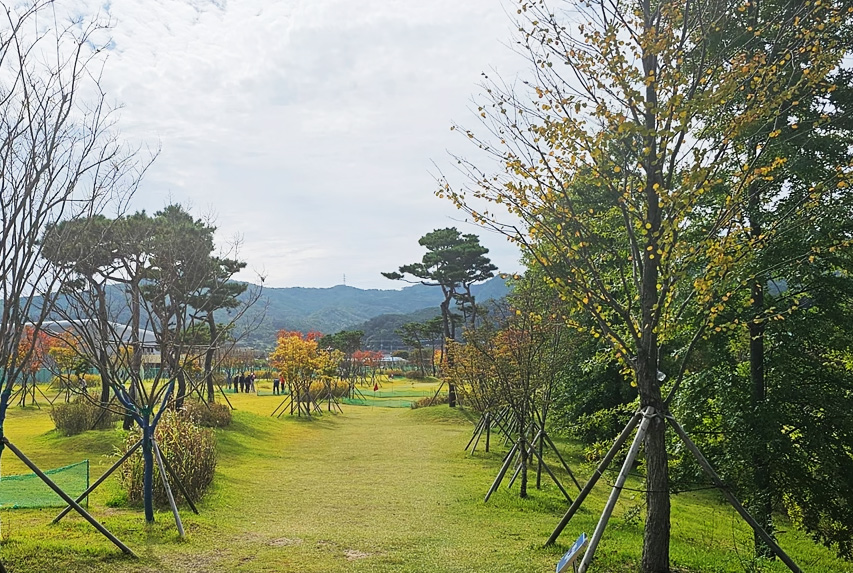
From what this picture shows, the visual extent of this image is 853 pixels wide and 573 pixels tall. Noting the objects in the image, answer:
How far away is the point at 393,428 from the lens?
22.2m

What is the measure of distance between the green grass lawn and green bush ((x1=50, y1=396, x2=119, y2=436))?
1.54 ft

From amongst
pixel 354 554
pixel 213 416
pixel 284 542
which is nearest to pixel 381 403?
pixel 213 416

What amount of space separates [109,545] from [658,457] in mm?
5277

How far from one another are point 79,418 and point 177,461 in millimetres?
7317

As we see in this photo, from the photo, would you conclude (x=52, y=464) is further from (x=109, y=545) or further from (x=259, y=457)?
(x=109, y=545)

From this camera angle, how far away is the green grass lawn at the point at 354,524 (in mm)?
6059

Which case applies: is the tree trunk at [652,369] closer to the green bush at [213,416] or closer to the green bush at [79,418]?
the green bush at [79,418]

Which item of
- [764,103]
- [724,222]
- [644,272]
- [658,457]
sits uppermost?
[764,103]

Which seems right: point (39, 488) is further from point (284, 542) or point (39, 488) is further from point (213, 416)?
point (213, 416)

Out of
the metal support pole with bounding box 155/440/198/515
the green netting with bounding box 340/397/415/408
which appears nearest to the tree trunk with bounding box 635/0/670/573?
the metal support pole with bounding box 155/440/198/515

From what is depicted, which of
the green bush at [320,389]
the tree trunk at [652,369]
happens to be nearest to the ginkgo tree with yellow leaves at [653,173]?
the tree trunk at [652,369]

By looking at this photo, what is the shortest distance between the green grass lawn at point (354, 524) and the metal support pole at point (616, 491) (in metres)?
1.26

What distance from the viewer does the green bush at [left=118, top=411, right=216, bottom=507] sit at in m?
8.48

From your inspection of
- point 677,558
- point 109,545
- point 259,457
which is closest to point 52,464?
point 259,457
